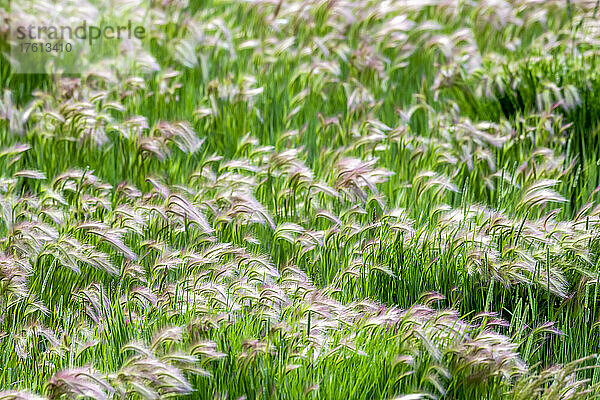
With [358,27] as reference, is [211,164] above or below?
below

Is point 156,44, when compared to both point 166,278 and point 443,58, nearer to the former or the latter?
point 443,58

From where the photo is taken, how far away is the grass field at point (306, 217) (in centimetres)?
240

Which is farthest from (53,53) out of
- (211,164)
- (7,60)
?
(211,164)

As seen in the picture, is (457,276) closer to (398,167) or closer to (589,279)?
(589,279)

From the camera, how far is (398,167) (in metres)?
3.78

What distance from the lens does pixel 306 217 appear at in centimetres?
333

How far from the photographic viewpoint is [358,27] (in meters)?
5.32

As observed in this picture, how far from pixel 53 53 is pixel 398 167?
91.8 inches

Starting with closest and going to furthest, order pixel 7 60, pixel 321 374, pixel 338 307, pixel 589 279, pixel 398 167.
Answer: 1. pixel 321 374
2. pixel 338 307
3. pixel 589 279
4. pixel 398 167
5. pixel 7 60

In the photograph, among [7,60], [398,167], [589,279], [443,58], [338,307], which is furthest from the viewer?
[443,58]

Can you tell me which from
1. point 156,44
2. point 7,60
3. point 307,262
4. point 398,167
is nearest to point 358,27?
point 156,44

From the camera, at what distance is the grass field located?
94.7 inches

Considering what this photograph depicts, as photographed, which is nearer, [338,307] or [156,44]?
[338,307]

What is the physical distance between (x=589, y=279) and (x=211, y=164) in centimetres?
186
